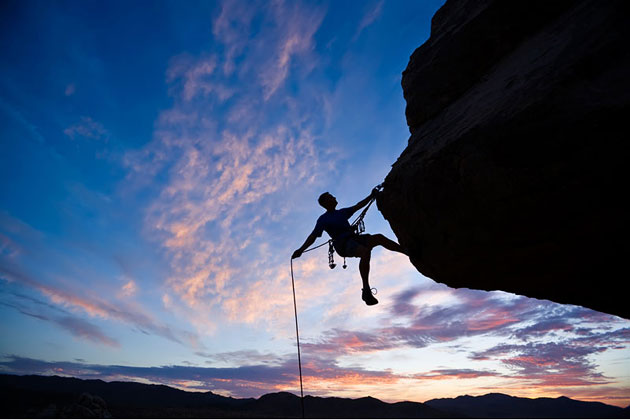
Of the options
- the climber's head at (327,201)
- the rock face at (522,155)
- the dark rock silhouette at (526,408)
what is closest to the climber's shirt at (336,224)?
the climber's head at (327,201)

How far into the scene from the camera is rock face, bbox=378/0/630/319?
117 inches

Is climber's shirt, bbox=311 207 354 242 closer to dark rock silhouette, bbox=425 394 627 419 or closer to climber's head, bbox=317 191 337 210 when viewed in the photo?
climber's head, bbox=317 191 337 210

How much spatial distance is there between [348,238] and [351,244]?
20 cm

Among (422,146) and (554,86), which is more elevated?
(422,146)

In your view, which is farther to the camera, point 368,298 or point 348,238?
point 348,238

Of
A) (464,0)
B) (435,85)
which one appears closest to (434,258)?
(435,85)

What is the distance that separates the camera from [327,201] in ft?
21.4

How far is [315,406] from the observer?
5653cm

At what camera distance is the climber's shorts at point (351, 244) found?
18.1 ft

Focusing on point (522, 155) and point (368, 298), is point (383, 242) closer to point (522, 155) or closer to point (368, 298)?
point (368, 298)

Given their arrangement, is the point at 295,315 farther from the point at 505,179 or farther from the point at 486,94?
the point at 486,94

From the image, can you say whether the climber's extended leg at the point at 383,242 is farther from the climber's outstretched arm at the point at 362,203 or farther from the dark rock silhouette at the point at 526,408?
the dark rock silhouette at the point at 526,408

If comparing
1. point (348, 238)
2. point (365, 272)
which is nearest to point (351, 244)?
point (348, 238)

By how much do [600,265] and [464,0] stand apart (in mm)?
4853
